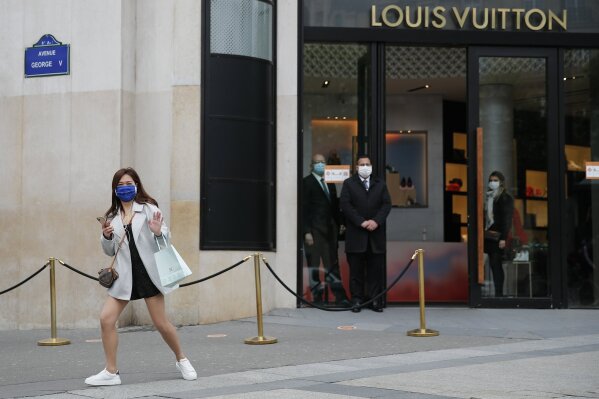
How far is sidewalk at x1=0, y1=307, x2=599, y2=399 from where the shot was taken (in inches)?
345

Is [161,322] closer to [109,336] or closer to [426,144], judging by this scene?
[109,336]

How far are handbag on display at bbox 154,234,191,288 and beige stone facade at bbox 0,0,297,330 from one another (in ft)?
16.9

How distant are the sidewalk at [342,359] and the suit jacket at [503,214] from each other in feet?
4.10

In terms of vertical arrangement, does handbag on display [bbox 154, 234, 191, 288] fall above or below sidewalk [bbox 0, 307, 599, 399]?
above

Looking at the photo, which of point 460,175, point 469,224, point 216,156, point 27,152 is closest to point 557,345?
point 469,224

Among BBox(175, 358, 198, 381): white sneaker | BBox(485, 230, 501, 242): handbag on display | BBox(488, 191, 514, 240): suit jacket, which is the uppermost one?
BBox(488, 191, 514, 240): suit jacket

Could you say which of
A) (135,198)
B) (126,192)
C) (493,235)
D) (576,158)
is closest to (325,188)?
(493,235)

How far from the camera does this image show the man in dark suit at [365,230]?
15523 millimetres

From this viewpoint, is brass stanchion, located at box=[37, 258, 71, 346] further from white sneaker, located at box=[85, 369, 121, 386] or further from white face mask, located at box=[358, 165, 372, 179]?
white face mask, located at box=[358, 165, 372, 179]

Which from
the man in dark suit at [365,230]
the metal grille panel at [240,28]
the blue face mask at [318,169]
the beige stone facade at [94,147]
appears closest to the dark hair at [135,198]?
the beige stone facade at [94,147]

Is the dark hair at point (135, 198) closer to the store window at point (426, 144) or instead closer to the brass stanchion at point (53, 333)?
the brass stanchion at point (53, 333)

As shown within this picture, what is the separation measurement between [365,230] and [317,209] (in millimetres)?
1008

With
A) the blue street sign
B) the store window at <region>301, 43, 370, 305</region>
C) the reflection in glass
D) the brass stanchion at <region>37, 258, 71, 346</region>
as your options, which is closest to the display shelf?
the reflection in glass

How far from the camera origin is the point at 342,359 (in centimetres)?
1080
